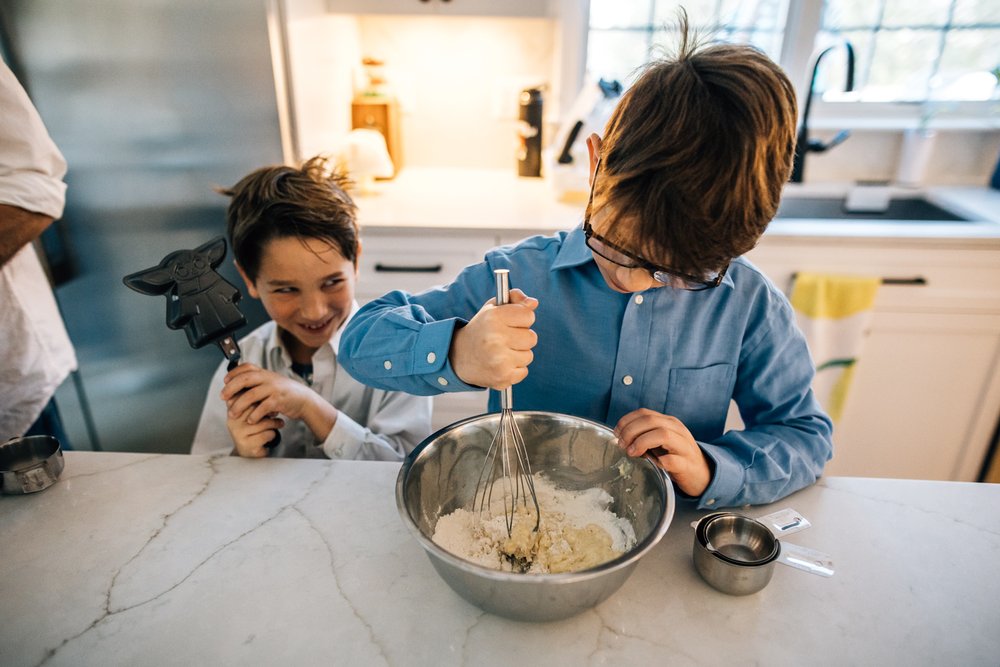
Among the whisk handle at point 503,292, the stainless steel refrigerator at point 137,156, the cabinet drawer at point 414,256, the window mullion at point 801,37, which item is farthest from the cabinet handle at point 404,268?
the window mullion at point 801,37

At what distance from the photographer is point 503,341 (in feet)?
2.10

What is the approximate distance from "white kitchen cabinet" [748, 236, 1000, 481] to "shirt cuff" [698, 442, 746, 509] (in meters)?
1.12

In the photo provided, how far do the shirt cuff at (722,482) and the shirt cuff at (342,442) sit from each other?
0.49m

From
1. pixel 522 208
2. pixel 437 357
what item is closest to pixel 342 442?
pixel 437 357

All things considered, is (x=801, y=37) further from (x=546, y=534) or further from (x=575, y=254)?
(x=546, y=534)

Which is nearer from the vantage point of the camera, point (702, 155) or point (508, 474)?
point (702, 155)

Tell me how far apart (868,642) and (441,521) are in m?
0.42

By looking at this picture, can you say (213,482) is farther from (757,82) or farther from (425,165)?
(425,165)

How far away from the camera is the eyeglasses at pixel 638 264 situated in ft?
1.96

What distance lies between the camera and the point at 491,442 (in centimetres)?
75

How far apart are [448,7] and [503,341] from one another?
1.52 m

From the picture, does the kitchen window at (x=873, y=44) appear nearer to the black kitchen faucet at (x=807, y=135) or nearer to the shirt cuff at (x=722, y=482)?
the black kitchen faucet at (x=807, y=135)

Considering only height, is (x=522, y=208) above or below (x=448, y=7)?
below

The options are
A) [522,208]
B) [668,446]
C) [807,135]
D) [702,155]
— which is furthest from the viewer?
[807,135]
